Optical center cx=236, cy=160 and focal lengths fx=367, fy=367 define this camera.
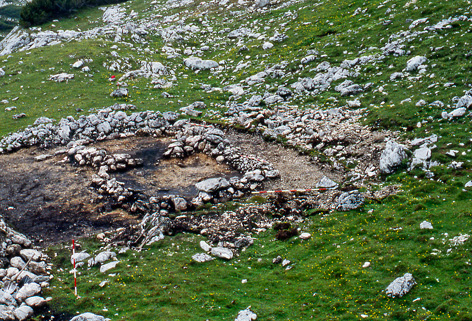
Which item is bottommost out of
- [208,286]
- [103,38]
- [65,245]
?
[208,286]

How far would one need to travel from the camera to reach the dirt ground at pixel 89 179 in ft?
85.3

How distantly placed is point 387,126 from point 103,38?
155 feet

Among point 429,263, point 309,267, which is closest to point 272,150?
point 309,267

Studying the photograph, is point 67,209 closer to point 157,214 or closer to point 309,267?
point 157,214

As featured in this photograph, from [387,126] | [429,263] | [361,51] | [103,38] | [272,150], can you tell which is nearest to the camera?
[429,263]

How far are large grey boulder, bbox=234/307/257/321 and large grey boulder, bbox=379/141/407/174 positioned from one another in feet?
50.0

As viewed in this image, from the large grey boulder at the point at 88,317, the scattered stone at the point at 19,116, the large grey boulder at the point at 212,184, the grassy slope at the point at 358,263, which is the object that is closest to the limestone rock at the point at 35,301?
the grassy slope at the point at 358,263

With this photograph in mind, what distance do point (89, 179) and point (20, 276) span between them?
502 inches

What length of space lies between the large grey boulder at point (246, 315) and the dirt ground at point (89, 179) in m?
12.4

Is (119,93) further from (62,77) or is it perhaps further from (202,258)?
(202,258)

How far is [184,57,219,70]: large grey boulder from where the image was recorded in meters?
52.0

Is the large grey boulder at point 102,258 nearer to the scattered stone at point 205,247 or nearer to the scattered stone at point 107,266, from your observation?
the scattered stone at point 107,266

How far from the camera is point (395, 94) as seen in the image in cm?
3403

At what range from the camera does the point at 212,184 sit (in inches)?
1121
